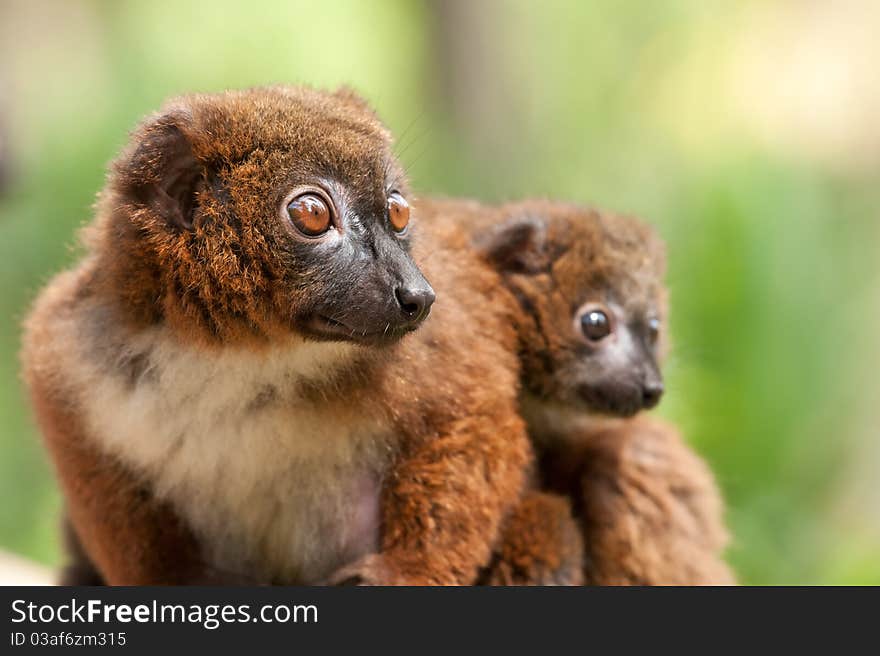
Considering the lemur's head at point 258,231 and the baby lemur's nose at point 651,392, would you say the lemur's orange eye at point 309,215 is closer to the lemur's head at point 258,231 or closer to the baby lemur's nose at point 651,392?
the lemur's head at point 258,231

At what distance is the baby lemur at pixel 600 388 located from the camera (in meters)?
4.11

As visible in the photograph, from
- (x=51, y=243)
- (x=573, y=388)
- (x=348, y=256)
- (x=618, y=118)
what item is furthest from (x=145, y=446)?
(x=618, y=118)

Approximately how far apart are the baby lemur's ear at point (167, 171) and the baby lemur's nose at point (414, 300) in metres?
0.65

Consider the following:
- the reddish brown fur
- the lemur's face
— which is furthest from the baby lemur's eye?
the reddish brown fur

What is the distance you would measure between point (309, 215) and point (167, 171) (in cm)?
44

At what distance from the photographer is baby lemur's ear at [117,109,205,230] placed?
10.3 ft

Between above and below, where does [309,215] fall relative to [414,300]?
above

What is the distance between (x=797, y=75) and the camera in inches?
404

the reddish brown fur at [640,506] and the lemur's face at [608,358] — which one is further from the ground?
the lemur's face at [608,358]

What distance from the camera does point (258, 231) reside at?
311 cm

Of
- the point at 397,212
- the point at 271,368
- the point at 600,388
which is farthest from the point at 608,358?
the point at 271,368

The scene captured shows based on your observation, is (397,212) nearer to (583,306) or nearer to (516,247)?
(516,247)

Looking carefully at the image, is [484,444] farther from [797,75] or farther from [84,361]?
[797,75]

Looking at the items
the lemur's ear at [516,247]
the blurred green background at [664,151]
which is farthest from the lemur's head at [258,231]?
the blurred green background at [664,151]
